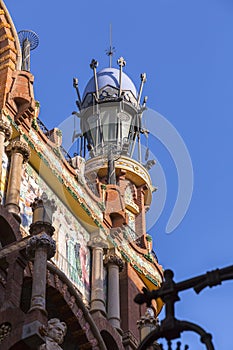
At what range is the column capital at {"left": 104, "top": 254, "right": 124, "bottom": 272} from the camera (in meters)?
22.6

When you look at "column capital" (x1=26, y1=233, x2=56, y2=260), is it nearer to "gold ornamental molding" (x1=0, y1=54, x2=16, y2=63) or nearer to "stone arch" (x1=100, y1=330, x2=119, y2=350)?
"stone arch" (x1=100, y1=330, x2=119, y2=350)

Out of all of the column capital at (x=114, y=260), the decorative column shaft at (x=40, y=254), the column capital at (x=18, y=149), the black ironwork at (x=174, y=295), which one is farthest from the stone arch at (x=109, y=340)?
the black ironwork at (x=174, y=295)

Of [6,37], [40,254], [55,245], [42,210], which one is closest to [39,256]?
[40,254]

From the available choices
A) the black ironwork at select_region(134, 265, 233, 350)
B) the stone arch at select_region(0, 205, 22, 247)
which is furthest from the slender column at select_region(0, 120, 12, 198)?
the black ironwork at select_region(134, 265, 233, 350)

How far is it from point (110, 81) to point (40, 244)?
20329 millimetres

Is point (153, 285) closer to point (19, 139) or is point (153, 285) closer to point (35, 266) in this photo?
point (19, 139)

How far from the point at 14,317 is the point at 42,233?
1590mm

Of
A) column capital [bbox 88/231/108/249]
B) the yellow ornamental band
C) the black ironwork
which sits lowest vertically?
the black ironwork

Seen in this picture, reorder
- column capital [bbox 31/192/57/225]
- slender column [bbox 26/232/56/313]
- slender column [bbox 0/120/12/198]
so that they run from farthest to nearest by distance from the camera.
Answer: slender column [bbox 0/120/12/198], column capital [bbox 31/192/57/225], slender column [bbox 26/232/56/313]

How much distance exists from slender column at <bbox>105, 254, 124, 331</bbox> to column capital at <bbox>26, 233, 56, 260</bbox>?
→ 5.79 metres

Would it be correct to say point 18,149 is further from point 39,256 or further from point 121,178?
point 121,178

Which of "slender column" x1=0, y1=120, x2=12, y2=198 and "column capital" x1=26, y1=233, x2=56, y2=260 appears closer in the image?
"column capital" x1=26, y1=233, x2=56, y2=260

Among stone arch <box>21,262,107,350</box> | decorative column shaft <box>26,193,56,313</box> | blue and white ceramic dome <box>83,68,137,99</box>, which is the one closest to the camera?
decorative column shaft <box>26,193,56,313</box>

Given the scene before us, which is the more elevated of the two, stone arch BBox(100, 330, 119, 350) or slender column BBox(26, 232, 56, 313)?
stone arch BBox(100, 330, 119, 350)
